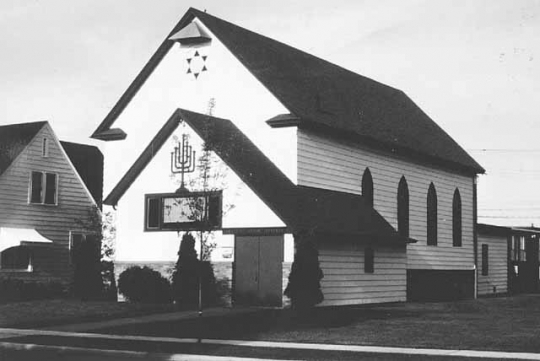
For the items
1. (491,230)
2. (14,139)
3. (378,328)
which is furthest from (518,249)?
(378,328)

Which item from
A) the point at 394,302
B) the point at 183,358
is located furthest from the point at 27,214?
the point at 183,358

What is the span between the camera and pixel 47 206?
4509 cm

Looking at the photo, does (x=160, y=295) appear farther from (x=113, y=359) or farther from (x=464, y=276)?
(x=464, y=276)

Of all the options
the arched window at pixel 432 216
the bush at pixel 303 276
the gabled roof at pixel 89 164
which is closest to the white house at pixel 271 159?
the bush at pixel 303 276

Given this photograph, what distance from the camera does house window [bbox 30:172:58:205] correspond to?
4444cm

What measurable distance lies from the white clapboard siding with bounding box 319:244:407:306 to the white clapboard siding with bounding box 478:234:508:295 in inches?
548

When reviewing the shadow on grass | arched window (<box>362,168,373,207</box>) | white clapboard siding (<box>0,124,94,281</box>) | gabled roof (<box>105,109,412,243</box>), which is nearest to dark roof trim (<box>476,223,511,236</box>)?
arched window (<box>362,168,373,207</box>)

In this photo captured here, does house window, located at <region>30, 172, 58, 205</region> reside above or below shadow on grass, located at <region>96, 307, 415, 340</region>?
above

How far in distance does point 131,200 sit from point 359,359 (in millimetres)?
19591

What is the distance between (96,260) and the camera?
3756 centimetres

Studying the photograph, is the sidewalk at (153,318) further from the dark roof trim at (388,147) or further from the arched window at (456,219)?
the arched window at (456,219)

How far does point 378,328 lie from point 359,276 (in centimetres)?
1149

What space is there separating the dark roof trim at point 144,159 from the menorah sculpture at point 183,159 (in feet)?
2.24

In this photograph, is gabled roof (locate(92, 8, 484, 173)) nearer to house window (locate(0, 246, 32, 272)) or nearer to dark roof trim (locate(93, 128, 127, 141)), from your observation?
dark roof trim (locate(93, 128, 127, 141))
